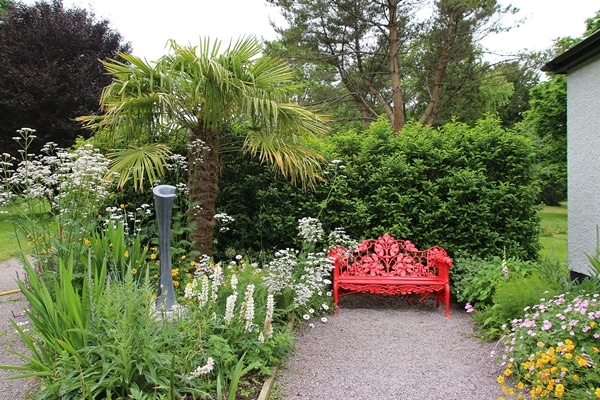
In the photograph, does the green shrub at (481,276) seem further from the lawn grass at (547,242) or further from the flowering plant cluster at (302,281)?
the lawn grass at (547,242)

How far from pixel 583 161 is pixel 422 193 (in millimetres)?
1698

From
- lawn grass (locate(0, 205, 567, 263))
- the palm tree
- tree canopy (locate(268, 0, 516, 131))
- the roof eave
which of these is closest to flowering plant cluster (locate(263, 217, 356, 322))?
the palm tree

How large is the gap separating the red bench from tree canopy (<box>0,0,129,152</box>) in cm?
1048

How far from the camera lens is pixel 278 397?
261 centimetres

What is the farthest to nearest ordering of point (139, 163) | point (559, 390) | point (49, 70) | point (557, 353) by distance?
1. point (49, 70)
2. point (139, 163)
3. point (557, 353)
4. point (559, 390)

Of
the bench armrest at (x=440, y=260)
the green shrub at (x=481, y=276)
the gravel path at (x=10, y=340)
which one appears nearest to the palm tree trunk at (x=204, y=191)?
the gravel path at (x=10, y=340)

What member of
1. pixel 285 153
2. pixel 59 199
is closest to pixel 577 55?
pixel 285 153

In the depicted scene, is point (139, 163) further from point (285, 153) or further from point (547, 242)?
point (547, 242)

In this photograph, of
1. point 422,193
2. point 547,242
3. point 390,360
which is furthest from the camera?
point 547,242

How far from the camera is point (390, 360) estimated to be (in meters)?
3.27

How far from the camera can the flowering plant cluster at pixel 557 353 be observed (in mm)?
2330

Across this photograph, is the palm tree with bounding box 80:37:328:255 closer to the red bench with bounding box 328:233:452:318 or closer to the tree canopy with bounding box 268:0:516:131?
the red bench with bounding box 328:233:452:318

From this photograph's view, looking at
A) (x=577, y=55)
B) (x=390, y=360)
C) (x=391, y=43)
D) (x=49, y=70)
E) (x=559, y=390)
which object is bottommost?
(x=390, y=360)

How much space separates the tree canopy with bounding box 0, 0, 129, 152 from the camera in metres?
11.9
